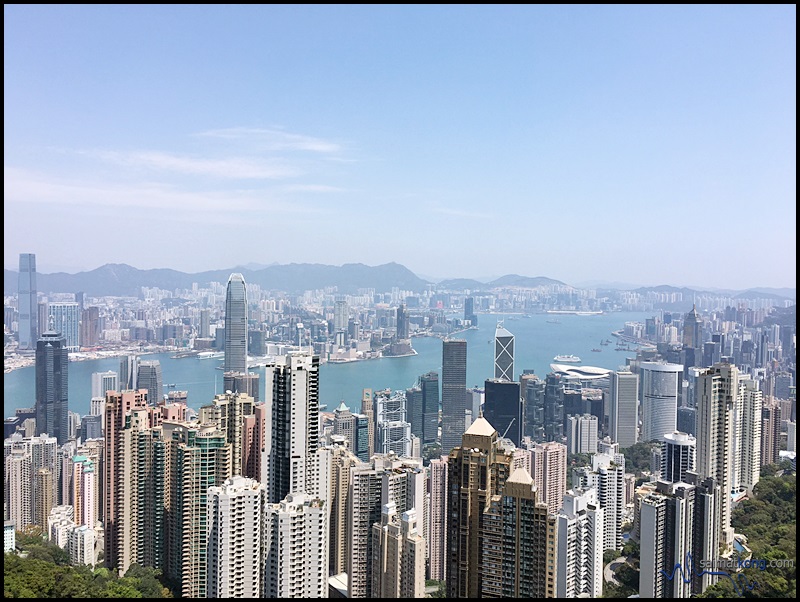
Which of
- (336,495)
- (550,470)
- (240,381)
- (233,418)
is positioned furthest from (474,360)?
(336,495)

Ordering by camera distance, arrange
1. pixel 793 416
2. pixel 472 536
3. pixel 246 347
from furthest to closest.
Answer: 1. pixel 246 347
2. pixel 793 416
3. pixel 472 536

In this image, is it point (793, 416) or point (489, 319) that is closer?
point (793, 416)

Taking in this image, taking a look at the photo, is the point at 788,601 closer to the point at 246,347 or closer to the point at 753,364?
the point at 753,364

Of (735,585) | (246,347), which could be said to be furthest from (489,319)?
(735,585)

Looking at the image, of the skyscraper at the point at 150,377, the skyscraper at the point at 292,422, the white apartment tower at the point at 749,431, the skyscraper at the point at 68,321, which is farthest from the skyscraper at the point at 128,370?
the white apartment tower at the point at 749,431

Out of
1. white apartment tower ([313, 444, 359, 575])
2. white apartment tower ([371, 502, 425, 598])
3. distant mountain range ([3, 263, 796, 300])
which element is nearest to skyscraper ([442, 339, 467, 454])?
distant mountain range ([3, 263, 796, 300])

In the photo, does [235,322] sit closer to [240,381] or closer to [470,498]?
[240,381]

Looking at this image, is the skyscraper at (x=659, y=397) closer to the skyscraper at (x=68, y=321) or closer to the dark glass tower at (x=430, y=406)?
the dark glass tower at (x=430, y=406)

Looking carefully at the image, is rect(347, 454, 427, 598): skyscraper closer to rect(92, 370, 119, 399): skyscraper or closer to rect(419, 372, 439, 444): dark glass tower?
rect(419, 372, 439, 444): dark glass tower
